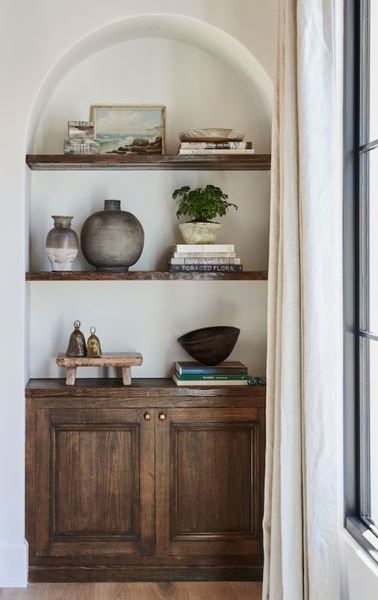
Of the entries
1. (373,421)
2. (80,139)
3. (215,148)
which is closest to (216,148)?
(215,148)

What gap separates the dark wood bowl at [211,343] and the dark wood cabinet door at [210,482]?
0.26 meters

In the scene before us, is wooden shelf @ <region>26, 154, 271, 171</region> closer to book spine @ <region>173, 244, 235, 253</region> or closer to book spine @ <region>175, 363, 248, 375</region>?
book spine @ <region>173, 244, 235, 253</region>

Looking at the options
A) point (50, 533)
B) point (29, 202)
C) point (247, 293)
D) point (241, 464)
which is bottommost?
point (50, 533)

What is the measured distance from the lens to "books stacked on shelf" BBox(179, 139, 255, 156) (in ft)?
9.67

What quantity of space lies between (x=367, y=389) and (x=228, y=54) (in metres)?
1.73

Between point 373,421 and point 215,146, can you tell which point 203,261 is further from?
point 373,421

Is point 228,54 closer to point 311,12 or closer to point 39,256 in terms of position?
point 311,12

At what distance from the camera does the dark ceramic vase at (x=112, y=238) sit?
299 centimetres

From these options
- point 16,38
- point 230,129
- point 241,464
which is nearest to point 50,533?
point 241,464

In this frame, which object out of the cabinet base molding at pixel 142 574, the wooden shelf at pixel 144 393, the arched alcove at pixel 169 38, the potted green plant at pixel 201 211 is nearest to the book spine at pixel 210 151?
the potted green plant at pixel 201 211

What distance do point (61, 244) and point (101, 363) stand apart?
0.55 meters

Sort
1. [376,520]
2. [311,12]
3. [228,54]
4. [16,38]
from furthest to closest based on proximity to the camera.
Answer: [228,54]
[16,38]
[376,520]
[311,12]

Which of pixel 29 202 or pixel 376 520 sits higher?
pixel 29 202

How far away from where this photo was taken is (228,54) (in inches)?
123
